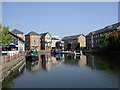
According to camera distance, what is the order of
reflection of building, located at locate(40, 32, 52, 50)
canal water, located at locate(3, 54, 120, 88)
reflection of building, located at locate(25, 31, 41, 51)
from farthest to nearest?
1. reflection of building, located at locate(40, 32, 52, 50)
2. reflection of building, located at locate(25, 31, 41, 51)
3. canal water, located at locate(3, 54, 120, 88)

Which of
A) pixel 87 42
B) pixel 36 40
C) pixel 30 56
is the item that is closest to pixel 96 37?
pixel 87 42

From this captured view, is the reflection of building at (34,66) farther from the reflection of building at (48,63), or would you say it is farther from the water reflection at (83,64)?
the reflection of building at (48,63)

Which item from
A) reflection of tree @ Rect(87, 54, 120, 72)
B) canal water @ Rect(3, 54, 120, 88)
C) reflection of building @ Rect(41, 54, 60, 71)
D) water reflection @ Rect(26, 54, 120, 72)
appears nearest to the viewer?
canal water @ Rect(3, 54, 120, 88)

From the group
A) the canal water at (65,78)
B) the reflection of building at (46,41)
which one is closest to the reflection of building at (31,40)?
the reflection of building at (46,41)

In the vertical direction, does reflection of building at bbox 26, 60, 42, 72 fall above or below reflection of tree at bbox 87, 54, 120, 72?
below

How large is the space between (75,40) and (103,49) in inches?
1375

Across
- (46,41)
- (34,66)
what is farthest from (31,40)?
(34,66)

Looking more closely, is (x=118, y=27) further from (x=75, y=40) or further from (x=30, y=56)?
(x=30, y=56)

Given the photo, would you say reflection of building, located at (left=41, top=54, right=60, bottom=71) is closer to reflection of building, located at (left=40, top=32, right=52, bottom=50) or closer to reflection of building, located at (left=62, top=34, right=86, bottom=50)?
reflection of building, located at (left=40, top=32, right=52, bottom=50)

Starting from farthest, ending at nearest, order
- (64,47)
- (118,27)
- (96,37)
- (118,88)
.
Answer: (64,47)
(96,37)
(118,27)
(118,88)

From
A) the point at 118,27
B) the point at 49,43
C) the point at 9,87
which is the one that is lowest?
the point at 9,87

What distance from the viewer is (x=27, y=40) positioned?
72250mm

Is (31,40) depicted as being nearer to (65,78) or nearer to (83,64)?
(83,64)

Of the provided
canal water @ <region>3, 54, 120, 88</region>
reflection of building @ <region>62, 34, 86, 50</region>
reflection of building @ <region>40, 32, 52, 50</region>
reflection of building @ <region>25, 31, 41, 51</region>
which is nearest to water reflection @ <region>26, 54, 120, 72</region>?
canal water @ <region>3, 54, 120, 88</region>
